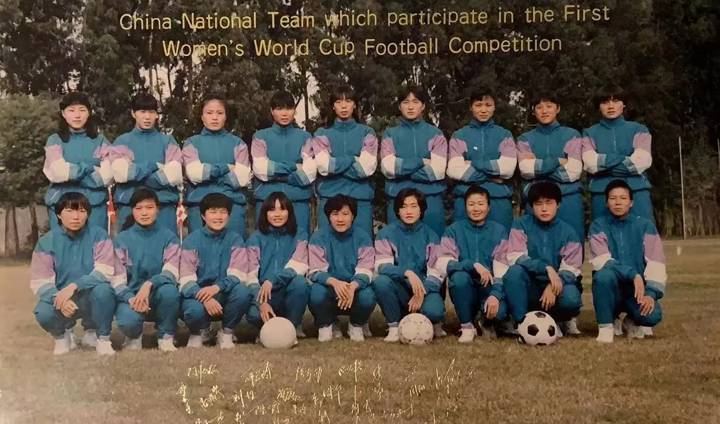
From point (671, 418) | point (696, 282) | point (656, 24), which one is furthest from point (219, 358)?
point (656, 24)

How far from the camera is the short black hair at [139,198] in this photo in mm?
3312

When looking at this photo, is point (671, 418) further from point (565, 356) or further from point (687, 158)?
point (687, 158)

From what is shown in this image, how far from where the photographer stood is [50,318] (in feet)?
10.6

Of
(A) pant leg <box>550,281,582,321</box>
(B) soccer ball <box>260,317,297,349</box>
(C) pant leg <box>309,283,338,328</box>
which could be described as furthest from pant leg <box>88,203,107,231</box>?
(A) pant leg <box>550,281,582,321</box>

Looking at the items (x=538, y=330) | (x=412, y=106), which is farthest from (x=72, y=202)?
(x=538, y=330)

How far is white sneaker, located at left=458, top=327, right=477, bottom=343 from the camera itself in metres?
3.29

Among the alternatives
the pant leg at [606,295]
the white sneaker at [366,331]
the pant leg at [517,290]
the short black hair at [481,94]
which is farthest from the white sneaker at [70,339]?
the pant leg at [606,295]

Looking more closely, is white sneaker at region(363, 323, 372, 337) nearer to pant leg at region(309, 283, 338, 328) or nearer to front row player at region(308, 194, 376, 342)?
front row player at region(308, 194, 376, 342)

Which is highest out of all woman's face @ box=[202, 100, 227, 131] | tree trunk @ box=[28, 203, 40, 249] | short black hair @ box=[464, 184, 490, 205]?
woman's face @ box=[202, 100, 227, 131]

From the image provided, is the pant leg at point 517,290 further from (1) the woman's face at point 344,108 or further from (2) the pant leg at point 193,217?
(2) the pant leg at point 193,217

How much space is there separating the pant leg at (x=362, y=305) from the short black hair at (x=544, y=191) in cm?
75

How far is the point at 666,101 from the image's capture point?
3.30 m

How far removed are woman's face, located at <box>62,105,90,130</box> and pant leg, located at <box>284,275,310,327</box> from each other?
1.04 metres

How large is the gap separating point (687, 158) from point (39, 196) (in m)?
2.54
